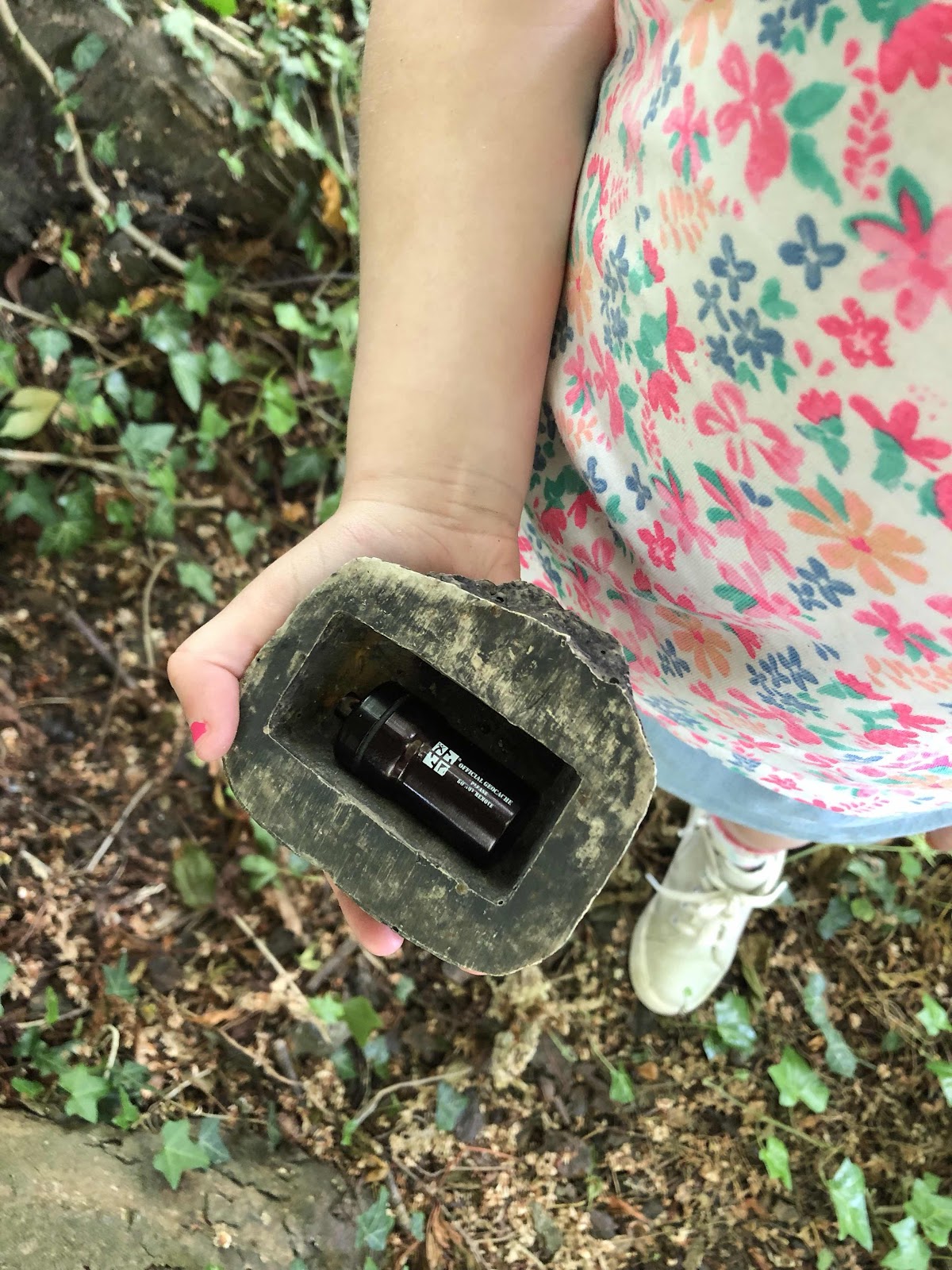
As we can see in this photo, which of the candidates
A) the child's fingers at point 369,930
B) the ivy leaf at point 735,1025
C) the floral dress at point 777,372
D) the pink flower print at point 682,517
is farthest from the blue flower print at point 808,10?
the ivy leaf at point 735,1025

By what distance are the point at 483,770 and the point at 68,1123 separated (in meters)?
1.06

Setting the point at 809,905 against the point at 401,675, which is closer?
the point at 401,675

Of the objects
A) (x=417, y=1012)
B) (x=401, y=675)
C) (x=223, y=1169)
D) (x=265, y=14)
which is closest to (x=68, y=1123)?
(x=223, y=1169)

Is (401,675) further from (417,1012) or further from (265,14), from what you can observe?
(265,14)

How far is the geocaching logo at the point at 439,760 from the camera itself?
0.86 metres

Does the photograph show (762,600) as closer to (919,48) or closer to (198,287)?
(919,48)

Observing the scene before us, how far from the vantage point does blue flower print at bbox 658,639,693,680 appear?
1.01 m

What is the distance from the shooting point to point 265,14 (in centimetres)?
186

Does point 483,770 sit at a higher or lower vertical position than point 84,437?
higher

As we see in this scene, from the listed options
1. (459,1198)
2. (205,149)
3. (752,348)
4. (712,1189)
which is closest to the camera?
(752,348)

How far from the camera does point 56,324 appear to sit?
1821 millimetres

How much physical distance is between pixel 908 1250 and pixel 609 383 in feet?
5.58

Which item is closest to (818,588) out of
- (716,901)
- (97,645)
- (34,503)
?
(716,901)

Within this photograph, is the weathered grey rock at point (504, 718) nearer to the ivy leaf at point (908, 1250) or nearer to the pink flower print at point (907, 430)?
the pink flower print at point (907, 430)
